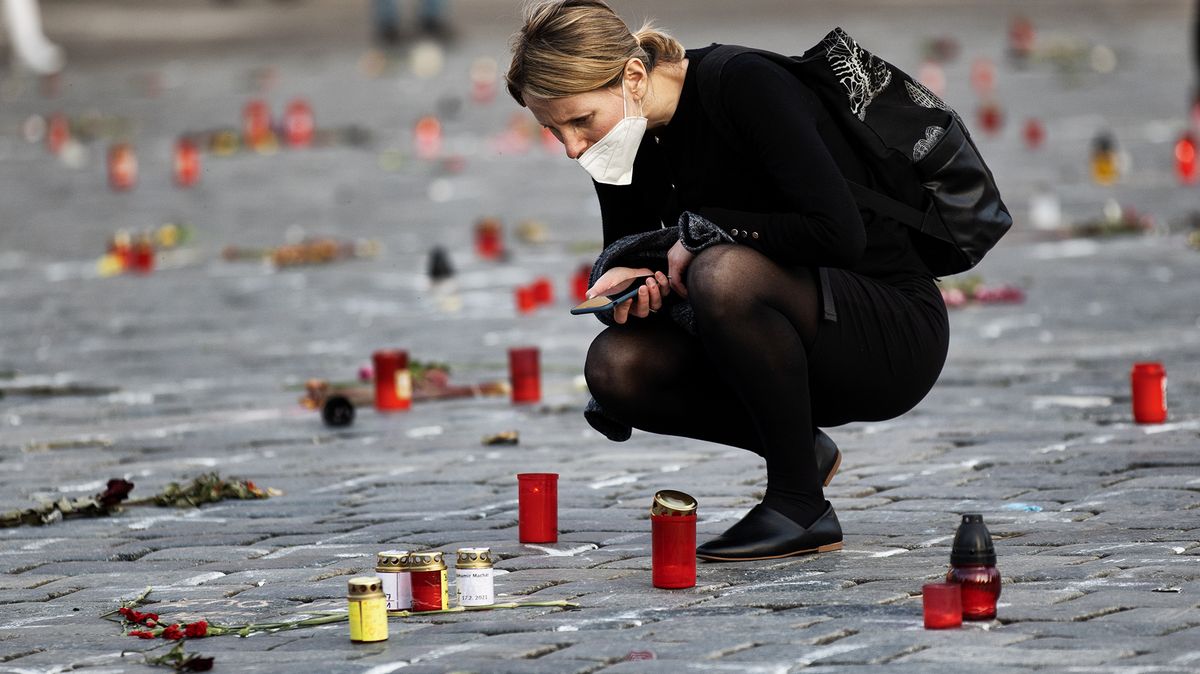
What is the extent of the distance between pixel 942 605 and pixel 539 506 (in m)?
1.42

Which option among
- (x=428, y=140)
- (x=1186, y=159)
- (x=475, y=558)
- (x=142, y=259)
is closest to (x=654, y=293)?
(x=475, y=558)

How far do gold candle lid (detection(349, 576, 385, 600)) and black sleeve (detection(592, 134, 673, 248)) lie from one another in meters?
1.33

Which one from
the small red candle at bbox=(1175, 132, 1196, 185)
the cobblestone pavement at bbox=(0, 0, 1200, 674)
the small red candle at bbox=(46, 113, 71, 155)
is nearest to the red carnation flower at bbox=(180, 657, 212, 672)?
the cobblestone pavement at bbox=(0, 0, 1200, 674)

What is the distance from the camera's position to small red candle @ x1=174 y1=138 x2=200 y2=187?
Result: 17.3m

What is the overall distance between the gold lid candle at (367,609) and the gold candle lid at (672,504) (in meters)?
0.73

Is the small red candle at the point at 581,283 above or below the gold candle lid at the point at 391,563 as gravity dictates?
above

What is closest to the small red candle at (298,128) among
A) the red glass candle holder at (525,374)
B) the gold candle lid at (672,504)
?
the red glass candle holder at (525,374)

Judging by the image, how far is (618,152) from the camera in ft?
15.3

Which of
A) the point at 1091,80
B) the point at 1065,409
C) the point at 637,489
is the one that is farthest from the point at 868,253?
the point at 1091,80

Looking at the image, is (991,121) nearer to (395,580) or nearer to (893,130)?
(893,130)

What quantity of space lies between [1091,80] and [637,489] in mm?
16688

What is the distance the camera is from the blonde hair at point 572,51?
450 centimetres

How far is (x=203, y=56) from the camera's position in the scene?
25.8 meters

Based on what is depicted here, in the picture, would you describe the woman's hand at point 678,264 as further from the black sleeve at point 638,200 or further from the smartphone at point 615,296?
the black sleeve at point 638,200
